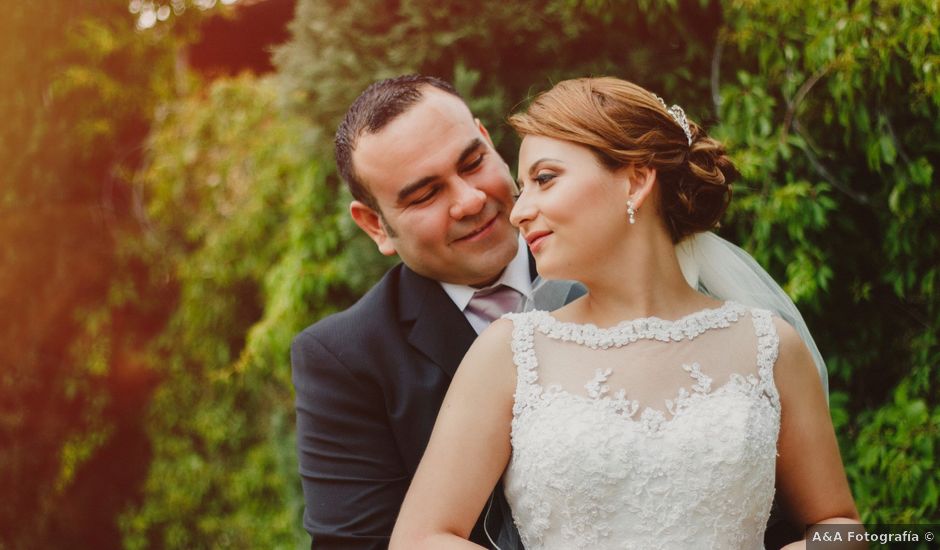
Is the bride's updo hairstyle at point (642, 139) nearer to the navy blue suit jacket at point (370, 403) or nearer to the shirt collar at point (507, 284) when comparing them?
the shirt collar at point (507, 284)

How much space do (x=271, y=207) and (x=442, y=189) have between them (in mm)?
3259

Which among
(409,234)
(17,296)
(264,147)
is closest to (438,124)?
(409,234)

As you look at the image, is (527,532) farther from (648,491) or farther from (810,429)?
(810,429)

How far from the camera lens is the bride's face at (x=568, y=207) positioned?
230 cm

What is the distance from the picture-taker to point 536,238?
237 centimetres

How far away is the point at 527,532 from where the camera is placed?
241 centimetres

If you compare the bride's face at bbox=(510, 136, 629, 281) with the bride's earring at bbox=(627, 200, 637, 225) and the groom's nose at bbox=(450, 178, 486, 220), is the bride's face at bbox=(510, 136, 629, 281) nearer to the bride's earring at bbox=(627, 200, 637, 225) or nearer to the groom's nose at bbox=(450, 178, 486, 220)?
the bride's earring at bbox=(627, 200, 637, 225)

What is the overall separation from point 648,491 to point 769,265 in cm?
193

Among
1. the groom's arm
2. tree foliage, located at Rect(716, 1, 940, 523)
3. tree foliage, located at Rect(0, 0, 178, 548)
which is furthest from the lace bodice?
tree foliage, located at Rect(0, 0, 178, 548)

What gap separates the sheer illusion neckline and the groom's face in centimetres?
53

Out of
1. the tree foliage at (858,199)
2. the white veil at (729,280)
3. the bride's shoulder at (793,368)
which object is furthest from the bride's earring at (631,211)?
the tree foliage at (858,199)

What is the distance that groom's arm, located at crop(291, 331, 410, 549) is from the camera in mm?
2719

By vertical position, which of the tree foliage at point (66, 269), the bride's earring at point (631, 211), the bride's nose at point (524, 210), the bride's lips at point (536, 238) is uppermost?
the bride's nose at point (524, 210)

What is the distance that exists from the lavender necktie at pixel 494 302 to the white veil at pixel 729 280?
1.99 ft
